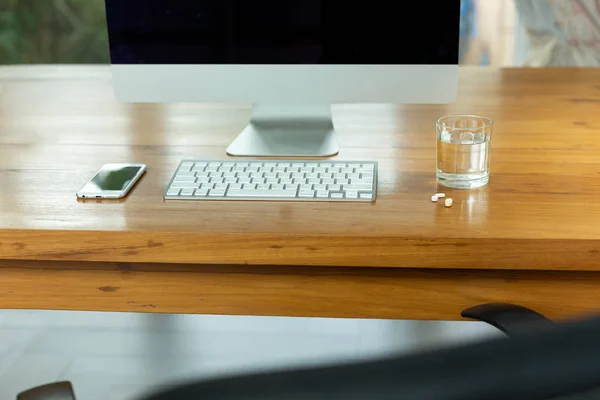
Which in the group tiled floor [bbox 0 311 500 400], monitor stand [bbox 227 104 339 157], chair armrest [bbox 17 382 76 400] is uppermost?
monitor stand [bbox 227 104 339 157]

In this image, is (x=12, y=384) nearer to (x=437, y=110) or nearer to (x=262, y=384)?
(x=437, y=110)

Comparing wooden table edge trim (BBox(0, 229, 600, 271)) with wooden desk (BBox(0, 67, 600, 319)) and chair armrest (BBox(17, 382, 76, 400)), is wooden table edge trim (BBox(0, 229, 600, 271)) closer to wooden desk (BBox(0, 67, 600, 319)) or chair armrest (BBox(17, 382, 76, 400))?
wooden desk (BBox(0, 67, 600, 319))

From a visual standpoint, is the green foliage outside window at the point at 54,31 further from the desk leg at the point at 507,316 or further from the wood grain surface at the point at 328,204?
the desk leg at the point at 507,316

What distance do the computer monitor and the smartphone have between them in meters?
0.15

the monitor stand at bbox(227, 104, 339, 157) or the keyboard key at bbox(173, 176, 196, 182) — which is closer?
the keyboard key at bbox(173, 176, 196, 182)

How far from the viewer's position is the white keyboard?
96 centimetres

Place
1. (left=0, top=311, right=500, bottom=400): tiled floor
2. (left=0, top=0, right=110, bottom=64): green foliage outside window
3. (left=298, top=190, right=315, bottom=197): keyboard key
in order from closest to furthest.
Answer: (left=298, top=190, right=315, bottom=197): keyboard key → (left=0, top=311, right=500, bottom=400): tiled floor → (left=0, top=0, right=110, bottom=64): green foliage outside window

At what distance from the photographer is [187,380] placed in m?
0.24

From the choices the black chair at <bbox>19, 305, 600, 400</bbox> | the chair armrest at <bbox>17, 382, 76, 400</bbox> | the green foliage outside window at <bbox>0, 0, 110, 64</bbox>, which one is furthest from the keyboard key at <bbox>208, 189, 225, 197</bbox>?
the green foliage outside window at <bbox>0, 0, 110, 64</bbox>

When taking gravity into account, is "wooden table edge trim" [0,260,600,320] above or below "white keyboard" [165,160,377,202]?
below

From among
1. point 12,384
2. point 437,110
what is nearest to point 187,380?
point 437,110

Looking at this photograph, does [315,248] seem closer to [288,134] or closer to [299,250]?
[299,250]

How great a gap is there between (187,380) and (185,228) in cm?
64

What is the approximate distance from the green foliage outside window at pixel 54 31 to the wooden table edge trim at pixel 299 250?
7.13ft
